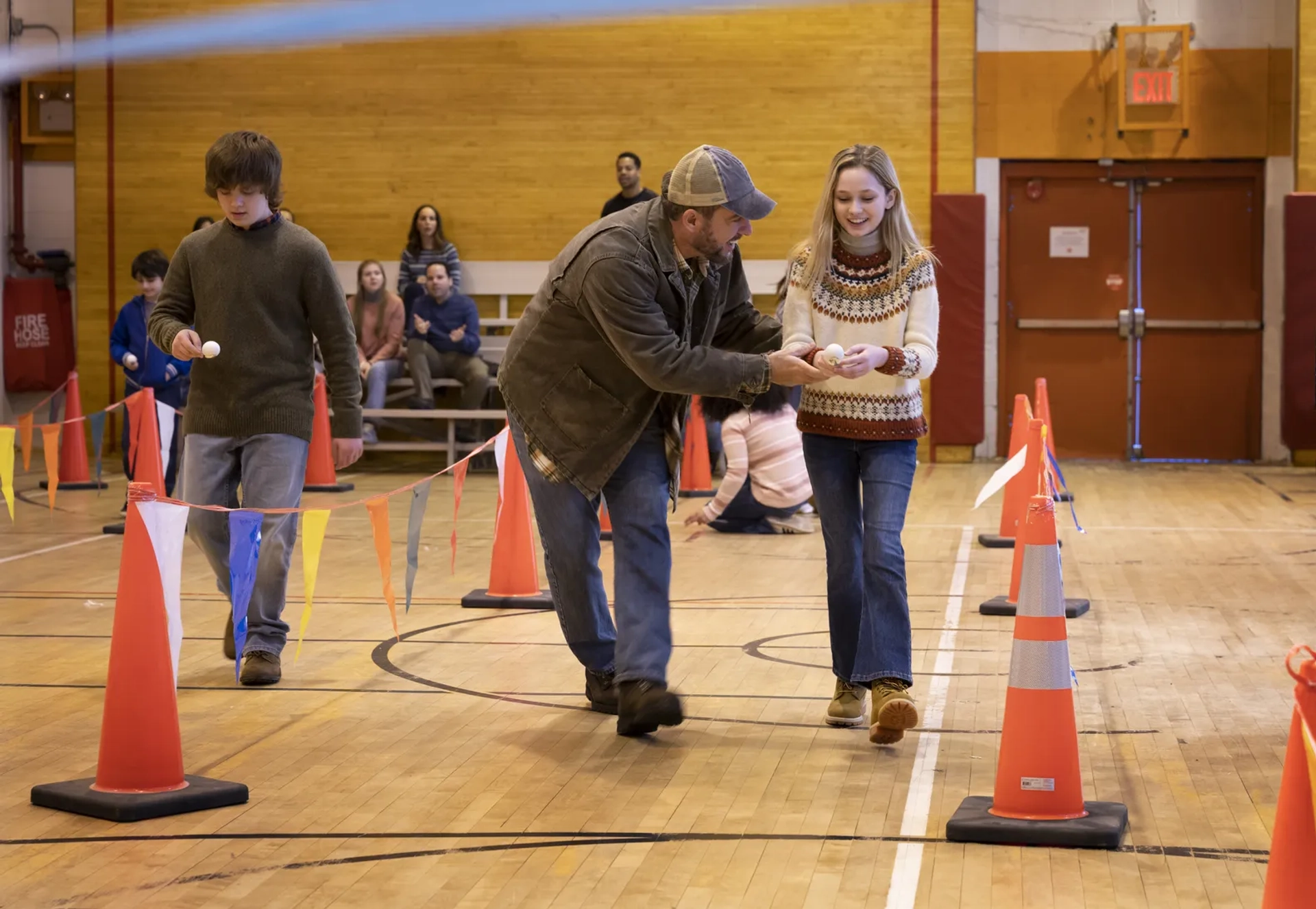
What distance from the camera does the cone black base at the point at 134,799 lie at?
157 inches

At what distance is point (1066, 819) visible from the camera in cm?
380

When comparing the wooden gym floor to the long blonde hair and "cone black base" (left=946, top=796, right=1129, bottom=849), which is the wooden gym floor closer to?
"cone black base" (left=946, top=796, right=1129, bottom=849)

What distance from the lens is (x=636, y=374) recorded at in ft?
15.4

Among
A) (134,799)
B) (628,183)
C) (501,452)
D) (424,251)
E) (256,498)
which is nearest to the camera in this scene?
(134,799)

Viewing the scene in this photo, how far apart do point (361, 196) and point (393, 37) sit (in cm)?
143

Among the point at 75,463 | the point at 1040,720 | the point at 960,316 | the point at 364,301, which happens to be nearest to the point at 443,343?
the point at 364,301

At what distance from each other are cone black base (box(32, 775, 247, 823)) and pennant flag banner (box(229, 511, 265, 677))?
918 mm

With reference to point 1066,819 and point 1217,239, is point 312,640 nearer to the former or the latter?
point 1066,819

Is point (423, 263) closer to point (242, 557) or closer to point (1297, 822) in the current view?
point (242, 557)

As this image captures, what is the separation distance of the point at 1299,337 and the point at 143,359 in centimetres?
933

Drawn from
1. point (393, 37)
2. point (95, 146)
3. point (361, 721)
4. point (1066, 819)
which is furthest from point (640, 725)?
point (95, 146)

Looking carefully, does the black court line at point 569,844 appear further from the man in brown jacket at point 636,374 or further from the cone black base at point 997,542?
the cone black base at point 997,542

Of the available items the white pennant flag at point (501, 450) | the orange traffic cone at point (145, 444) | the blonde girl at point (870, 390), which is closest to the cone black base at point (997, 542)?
the white pennant flag at point (501, 450)

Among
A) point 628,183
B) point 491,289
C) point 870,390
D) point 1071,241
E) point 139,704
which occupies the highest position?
point 628,183
